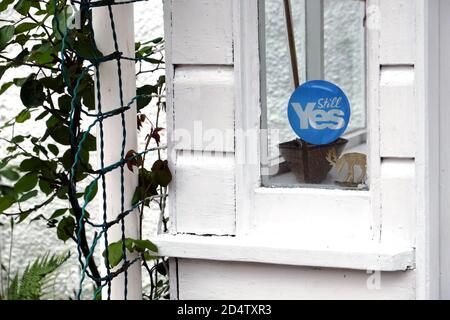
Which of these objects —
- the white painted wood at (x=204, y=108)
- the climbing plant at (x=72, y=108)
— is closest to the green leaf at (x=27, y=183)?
the climbing plant at (x=72, y=108)

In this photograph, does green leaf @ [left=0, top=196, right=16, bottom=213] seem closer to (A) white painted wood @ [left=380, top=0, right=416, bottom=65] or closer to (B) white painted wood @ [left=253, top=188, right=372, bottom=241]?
(B) white painted wood @ [left=253, top=188, right=372, bottom=241]

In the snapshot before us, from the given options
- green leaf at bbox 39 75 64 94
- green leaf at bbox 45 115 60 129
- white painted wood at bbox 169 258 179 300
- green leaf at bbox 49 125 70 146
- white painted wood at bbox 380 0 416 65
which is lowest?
white painted wood at bbox 169 258 179 300

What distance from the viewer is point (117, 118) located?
8.62 feet

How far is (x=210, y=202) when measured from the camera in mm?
2623

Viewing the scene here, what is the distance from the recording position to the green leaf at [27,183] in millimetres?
2855

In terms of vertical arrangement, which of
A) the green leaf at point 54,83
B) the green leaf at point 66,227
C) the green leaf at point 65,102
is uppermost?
the green leaf at point 54,83

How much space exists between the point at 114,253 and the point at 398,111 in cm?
80

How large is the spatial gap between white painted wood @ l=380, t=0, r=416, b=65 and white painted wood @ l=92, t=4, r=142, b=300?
66cm

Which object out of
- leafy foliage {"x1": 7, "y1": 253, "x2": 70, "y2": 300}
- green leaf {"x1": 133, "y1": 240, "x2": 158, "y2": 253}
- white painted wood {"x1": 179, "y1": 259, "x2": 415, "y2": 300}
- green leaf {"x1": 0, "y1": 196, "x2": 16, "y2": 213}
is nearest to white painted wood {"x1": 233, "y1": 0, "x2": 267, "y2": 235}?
white painted wood {"x1": 179, "y1": 259, "x2": 415, "y2": 300}

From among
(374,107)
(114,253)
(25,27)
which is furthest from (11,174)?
(374,107)

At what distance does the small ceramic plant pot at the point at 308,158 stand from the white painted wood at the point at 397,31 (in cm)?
27

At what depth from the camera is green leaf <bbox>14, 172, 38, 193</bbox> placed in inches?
112

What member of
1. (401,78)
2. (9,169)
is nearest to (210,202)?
(401,78)

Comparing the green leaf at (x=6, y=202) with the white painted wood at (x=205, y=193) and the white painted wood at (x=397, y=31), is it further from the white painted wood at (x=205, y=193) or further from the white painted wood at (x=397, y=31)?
the white painted wood at (x=397, y=31)
